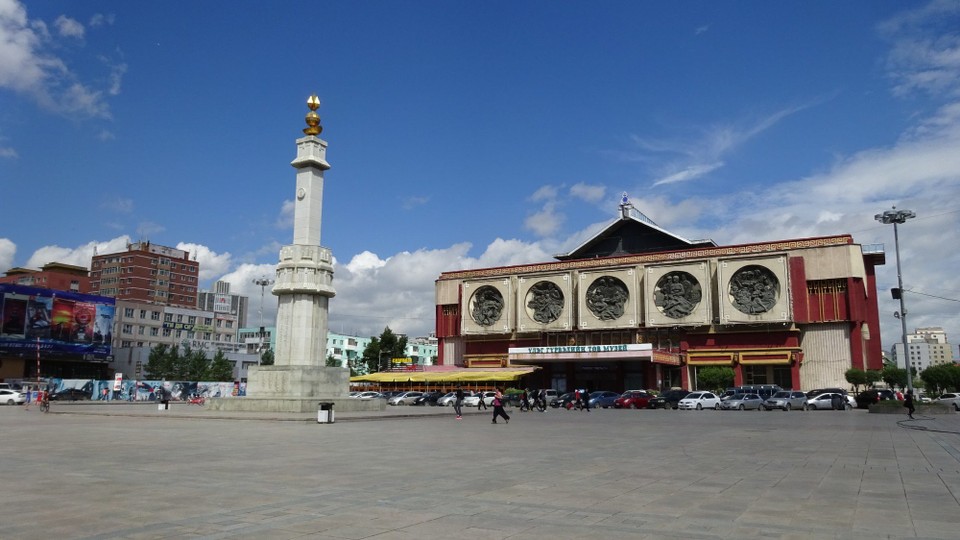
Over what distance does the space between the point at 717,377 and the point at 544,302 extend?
2005 centimetres

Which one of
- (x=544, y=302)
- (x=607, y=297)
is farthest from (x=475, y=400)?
(x=544, y=302)

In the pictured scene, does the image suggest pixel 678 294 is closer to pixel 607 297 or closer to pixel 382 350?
pixel 607 297

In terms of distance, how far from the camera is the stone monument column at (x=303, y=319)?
32719mm

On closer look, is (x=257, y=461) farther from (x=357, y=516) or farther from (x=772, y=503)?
(x=772, y=503)

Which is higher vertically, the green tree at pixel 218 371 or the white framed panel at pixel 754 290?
the white framed panel at pixel 754 290

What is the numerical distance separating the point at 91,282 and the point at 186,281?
1576cm

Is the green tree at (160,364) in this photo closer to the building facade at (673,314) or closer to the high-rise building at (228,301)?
the building facade at (673,314)

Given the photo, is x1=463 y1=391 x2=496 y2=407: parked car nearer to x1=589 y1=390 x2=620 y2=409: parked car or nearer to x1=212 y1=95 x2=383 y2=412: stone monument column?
x1=589 y1=390 x2=620 y2=409: parked car

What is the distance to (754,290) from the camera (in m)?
65.2

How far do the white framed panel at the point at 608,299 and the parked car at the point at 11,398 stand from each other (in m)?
49.4

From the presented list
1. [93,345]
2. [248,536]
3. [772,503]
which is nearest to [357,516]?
[248,536]

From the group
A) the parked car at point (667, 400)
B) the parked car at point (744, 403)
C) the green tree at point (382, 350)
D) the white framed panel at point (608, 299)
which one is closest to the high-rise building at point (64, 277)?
the green tree at point (382, 350)

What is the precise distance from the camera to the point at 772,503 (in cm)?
880

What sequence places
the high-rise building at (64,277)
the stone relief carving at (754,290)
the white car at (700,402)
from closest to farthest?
the white car at (700,402), the stone relief carving at (754,290), the high-rise building at (64,277)
